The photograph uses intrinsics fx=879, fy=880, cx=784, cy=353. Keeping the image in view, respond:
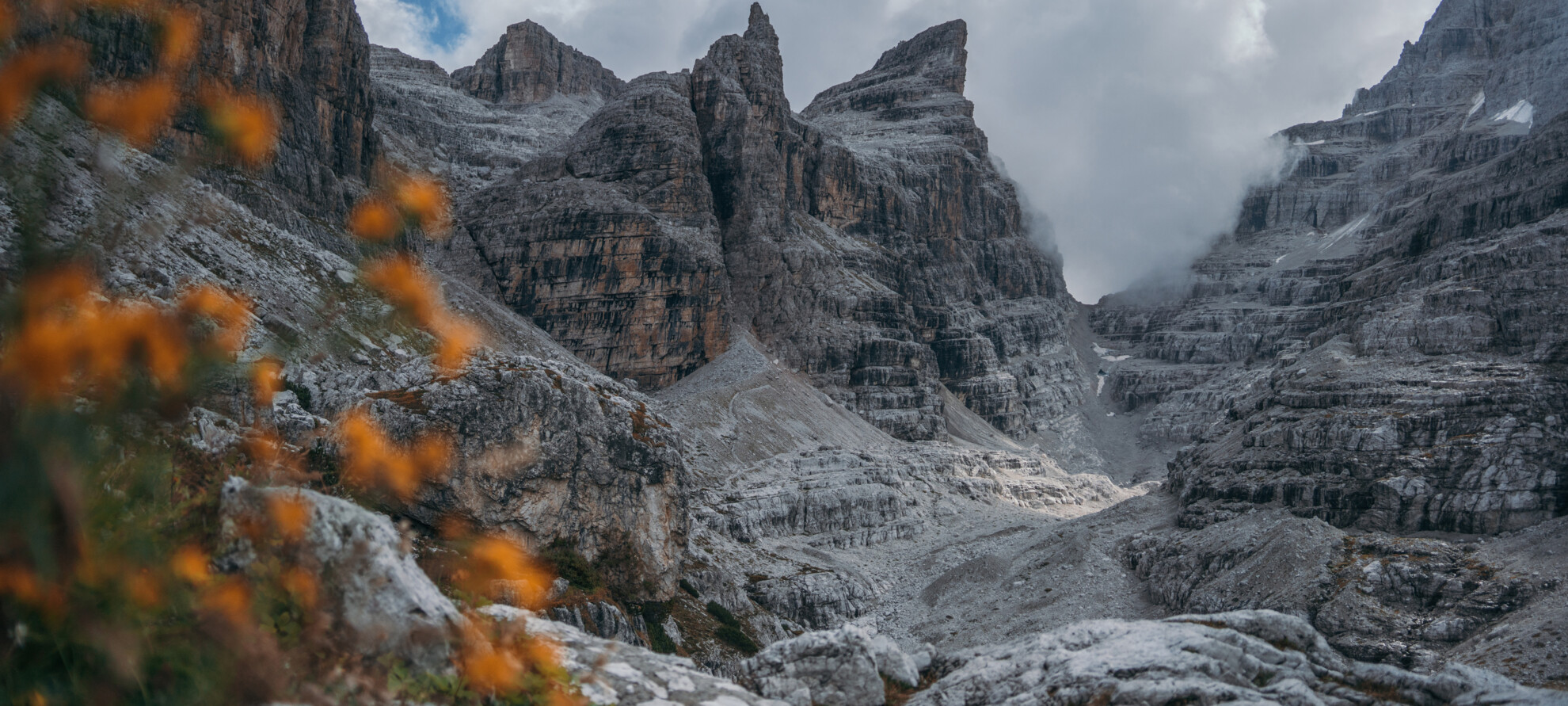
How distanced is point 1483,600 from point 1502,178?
82.0 meters

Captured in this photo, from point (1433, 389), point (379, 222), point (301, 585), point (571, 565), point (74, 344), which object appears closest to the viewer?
point (74, 344)

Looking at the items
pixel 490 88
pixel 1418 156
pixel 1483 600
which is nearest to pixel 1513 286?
pixel 1483 600

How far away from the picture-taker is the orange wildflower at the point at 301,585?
8.18 metres

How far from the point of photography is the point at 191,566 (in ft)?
25.3

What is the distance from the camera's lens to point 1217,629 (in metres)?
14.7

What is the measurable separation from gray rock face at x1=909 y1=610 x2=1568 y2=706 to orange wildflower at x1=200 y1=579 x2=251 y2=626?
939 centimetres

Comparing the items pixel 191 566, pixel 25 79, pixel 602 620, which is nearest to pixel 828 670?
pixel 191 566

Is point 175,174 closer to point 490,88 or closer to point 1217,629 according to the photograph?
point 1217,629

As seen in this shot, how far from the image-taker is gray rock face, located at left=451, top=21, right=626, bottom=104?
17250cm

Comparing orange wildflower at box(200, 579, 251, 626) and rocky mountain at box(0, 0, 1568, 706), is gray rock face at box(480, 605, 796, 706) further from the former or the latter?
orange wildflower at box(200, 579, 251, 626)

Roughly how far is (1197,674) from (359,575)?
11.4 meters

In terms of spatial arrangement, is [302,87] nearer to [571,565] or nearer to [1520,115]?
[571,565]

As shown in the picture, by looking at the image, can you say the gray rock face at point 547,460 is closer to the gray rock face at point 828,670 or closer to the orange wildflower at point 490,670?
the gray rock face at point 828,670

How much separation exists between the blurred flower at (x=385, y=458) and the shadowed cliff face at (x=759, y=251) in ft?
256
